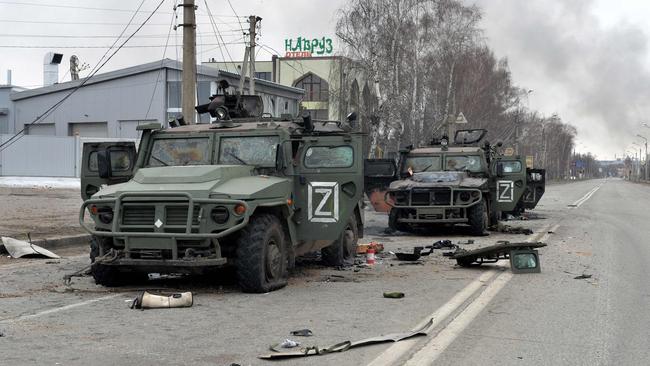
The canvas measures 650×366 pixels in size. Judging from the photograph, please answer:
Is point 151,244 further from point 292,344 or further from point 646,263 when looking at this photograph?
point 646,263

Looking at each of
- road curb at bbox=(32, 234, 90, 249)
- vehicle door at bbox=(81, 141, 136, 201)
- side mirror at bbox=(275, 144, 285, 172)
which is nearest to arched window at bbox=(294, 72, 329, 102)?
road curb at bbox=(32, 234, 90, 249)

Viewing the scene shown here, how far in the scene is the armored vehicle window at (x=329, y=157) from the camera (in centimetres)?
899

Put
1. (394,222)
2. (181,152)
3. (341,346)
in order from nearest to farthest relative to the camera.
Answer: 1. (341,346)
2. (181,152)
3. (394,222)

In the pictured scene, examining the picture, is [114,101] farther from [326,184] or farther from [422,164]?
[326,184]

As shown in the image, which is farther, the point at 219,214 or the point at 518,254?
the point at 518,254

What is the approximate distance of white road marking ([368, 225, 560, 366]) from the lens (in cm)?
523

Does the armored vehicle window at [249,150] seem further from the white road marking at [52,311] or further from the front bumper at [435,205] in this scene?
the front bumper at [435,205]

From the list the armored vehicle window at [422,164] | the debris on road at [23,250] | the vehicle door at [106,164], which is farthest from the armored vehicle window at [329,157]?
the armored vehicle window at [422,164]

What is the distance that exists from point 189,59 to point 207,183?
991 cm

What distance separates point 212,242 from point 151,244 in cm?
65

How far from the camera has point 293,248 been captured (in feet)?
28.3

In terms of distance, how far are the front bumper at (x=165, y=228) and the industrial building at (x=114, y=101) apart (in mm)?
28384

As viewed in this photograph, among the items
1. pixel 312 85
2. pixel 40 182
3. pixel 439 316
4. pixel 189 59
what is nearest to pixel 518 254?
pixel 439 316

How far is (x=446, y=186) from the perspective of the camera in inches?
588
